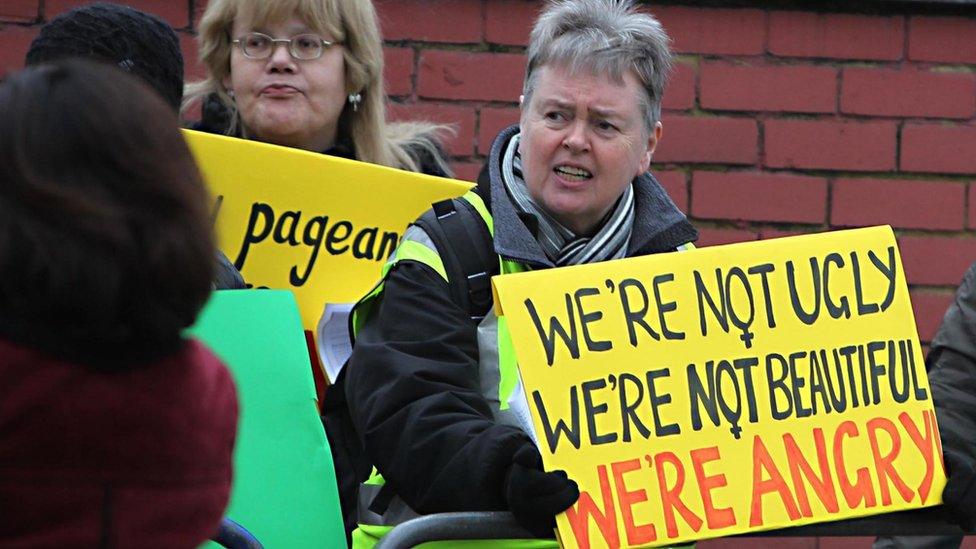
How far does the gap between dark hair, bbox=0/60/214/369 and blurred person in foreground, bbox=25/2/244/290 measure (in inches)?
41.8

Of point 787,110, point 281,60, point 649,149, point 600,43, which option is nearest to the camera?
point 600,43

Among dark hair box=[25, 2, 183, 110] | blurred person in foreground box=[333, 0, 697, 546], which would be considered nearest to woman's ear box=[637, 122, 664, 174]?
blurred person in foreground box=[333, 0, 697, 546]

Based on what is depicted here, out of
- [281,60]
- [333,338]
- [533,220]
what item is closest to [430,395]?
[533,220]

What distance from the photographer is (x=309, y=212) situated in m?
2.99

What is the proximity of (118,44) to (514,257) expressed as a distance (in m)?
0.71

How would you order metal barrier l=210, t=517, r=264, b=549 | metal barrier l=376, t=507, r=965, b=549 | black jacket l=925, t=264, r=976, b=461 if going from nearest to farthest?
metal barrier l=210, t=517, r=264, b=549, metal barrier l=376, t=507, r=965, b=549, black jacket l=925, t=264, r=976, b=461

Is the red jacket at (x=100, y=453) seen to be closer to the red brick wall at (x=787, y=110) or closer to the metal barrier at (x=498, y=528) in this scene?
the metal barrier at (x=498, y=528)

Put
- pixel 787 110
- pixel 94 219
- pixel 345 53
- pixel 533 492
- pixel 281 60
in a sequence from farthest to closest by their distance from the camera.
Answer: pixel 787 110 < pixel 345 53 < pixel 281 60 < pixel 533 492 < pixel 94 219

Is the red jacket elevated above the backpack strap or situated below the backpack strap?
above

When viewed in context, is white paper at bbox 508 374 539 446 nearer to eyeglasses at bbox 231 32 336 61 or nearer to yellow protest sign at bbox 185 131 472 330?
yellow protest sign at bbox 185 131 472 330

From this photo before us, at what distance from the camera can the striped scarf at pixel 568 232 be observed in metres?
2.57

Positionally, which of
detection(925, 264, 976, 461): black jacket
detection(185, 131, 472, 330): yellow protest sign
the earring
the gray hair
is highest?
the gray hair

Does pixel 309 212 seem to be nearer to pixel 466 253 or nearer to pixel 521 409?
pixel 466 253

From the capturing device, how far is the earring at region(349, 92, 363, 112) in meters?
3.28
